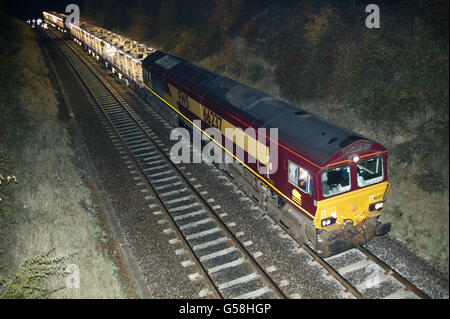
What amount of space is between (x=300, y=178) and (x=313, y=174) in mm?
627

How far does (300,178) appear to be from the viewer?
30.3 ft

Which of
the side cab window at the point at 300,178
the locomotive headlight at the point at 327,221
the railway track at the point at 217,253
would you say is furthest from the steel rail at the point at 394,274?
the side cab window at the point at 300,178

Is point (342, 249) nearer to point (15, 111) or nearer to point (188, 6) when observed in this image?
point (15, 111)

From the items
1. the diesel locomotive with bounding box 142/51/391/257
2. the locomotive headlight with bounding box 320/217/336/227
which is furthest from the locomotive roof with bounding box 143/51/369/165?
the locomotive headlight with bounding box 320/217/336/227

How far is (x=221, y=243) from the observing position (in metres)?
10.8

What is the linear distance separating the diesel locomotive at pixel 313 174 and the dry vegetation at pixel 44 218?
207 inches
